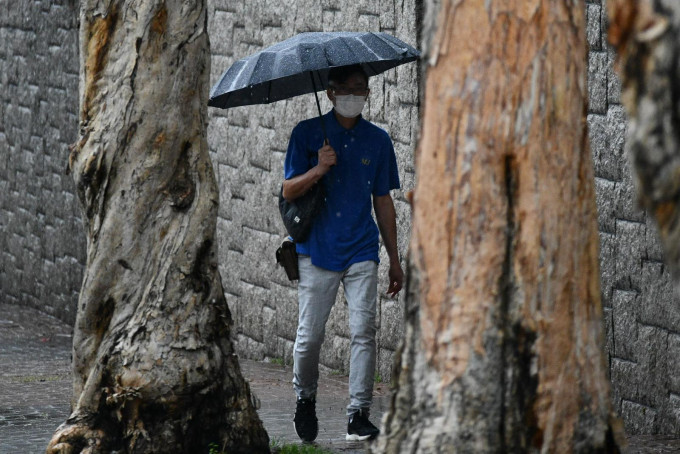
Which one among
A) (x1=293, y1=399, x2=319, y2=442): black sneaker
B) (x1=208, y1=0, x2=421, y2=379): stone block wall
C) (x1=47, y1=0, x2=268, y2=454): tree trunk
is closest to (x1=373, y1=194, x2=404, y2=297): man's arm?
(x1=293, y1=399, x2=319, y2=442): black sneaker

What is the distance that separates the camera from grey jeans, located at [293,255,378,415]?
669 centimetres

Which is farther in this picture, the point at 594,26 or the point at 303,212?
the point at 594,26

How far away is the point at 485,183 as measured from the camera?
3834 millimetres

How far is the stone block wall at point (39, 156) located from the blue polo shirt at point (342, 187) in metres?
6.09

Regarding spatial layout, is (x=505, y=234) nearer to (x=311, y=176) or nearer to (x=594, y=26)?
(x=311, y=176)

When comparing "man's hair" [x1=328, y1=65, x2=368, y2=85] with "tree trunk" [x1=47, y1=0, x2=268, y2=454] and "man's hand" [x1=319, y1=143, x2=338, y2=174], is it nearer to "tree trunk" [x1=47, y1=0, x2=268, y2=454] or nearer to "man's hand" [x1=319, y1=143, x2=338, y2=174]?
"man's hand" [x1=319, y1=143, x2=338, y2=174]

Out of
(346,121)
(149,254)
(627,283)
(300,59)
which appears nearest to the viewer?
(149,254)

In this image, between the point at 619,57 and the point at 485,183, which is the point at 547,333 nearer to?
the point at 485,183

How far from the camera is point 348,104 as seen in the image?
6.66 m

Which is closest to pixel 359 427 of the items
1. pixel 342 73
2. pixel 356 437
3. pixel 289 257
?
pixel 356 437

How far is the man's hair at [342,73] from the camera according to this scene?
6.71 meters

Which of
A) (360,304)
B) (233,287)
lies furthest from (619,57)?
(233,287)

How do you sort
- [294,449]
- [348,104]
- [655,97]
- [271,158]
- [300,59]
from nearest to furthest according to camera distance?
1. [655,97]
2. [294,449]
3. [300,59]
4. [348,104]
5. [271,158]

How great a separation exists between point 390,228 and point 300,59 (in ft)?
3.46
